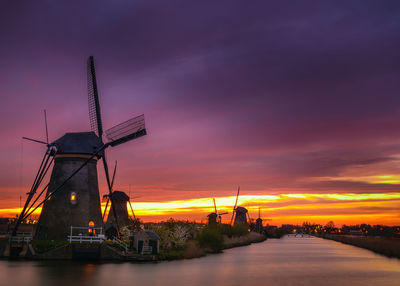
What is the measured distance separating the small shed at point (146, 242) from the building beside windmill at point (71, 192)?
5.70 metres

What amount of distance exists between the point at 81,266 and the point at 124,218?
2883cm

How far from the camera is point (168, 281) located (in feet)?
99.0

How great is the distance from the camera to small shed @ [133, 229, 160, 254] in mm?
41625

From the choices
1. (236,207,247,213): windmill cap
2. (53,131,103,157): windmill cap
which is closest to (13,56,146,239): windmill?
(53,131,103,157): windmill cap

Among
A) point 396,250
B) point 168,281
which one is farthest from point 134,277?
point 396,250

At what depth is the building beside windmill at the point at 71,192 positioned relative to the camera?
143 ft

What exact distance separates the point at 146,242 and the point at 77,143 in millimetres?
12657

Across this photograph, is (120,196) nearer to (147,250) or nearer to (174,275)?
(147,250)

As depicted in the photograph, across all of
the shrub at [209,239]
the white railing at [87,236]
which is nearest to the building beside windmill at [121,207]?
the shrub at [209,239]

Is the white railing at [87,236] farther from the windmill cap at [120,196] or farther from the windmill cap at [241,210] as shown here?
the windmill cap at [241,210]

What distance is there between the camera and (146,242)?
42219mm

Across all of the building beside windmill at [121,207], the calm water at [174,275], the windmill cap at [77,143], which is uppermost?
the windmill cap at [77,143]

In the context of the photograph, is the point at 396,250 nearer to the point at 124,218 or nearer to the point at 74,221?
the point at 124,218

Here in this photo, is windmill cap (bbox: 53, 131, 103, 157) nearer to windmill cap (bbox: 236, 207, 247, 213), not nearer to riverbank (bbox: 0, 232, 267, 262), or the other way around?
riverbank (bbox: 0, 232, 267, 262)
